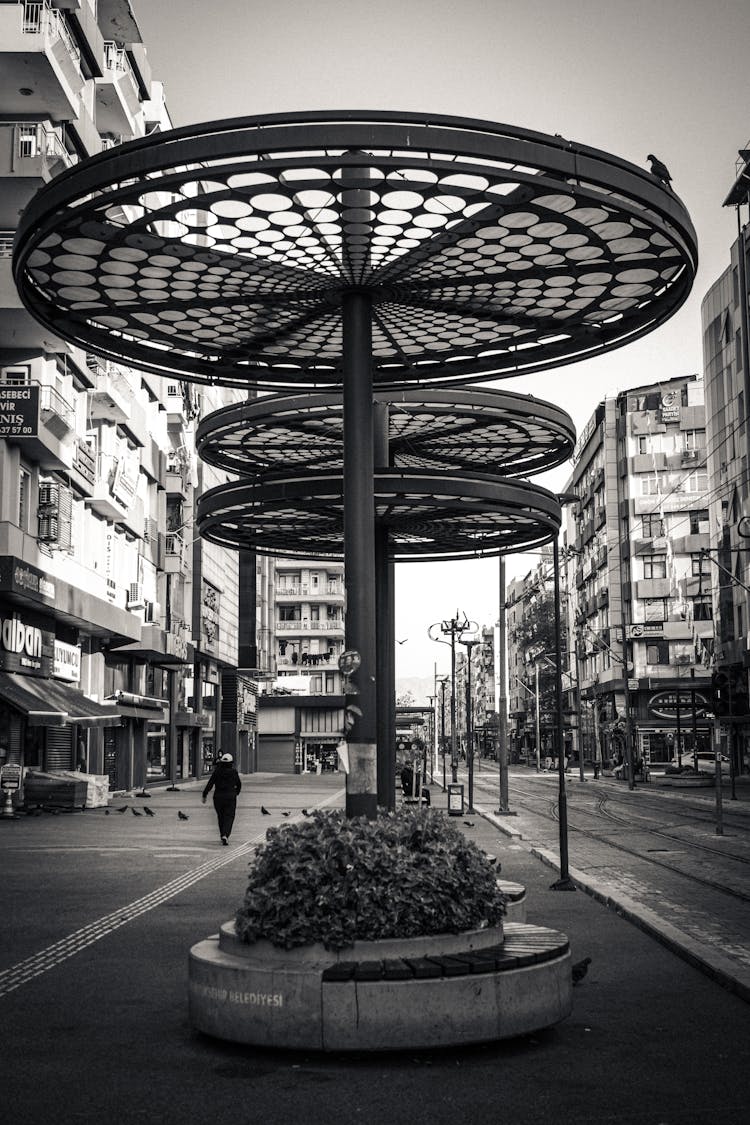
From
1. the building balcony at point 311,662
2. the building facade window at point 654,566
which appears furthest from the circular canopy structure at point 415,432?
the building balcony at point 311,662

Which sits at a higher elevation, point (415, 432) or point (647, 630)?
point (647, 630)

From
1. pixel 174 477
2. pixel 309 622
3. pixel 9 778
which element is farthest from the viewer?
pixel 309 622

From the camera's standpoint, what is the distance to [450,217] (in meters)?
11.0

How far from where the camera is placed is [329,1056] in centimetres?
714

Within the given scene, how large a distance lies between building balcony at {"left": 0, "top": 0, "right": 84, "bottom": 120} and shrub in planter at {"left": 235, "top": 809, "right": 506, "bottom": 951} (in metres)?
30.9

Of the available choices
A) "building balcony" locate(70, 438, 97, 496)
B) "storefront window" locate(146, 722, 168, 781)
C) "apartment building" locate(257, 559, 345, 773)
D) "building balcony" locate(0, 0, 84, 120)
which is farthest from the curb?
"apartment building" locate(257, 559, 345, 773)

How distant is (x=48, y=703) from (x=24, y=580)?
358cm

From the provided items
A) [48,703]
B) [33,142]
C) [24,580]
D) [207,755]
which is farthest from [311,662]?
[24,580]

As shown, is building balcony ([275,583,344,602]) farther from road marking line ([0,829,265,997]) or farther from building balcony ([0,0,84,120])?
road marking line ([0,829,265,997])

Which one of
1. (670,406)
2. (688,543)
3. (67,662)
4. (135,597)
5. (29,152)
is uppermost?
(670,406)

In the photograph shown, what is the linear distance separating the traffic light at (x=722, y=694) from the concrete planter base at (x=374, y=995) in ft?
70.4

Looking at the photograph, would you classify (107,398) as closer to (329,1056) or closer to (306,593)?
(329,1056)

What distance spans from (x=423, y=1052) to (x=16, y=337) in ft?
99.6

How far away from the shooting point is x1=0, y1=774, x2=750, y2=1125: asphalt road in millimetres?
6090
